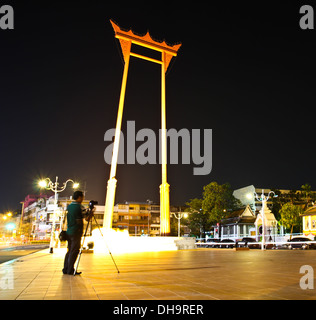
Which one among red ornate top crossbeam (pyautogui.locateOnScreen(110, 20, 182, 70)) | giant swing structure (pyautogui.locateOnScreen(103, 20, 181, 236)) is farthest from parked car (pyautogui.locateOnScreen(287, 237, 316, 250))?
red ornate top crossbeam (pyautogui.locateOnScreen(110, 20, 182, 70))

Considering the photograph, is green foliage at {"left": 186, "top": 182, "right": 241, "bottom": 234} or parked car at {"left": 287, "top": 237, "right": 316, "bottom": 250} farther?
green foliage at {"left": 186, "top": 182, "right": 241, "bottom": 234}

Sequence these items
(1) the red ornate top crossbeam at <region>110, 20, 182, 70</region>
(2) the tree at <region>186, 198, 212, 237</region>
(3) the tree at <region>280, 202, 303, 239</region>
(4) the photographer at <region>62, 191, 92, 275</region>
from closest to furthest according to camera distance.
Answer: (4) the photographer at <region>62, 191, 92, 275</region> < (1) the red ornate top crossbeam at <region>110, 20, 182, 70</region> < (3) the tree at <region>280, 202, 303, 239</region> < (2) the tree at <region>186, 198, 212, 237</region>

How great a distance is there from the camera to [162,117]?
28.2 metres

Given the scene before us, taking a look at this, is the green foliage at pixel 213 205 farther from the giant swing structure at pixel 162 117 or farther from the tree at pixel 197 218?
the giant swing structure at pixel 162 117

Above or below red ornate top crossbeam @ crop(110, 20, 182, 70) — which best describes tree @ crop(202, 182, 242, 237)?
below

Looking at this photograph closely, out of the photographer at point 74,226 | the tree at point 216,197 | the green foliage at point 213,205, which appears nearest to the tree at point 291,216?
the green foliage at point 213,205

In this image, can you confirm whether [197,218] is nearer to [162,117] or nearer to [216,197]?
[216,197]

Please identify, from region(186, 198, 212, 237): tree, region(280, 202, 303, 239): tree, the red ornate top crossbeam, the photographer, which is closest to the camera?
the photographer

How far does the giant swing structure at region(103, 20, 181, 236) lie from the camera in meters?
23.7

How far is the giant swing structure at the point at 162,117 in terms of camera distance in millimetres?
23719

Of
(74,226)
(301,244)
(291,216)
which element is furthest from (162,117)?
(291,216)

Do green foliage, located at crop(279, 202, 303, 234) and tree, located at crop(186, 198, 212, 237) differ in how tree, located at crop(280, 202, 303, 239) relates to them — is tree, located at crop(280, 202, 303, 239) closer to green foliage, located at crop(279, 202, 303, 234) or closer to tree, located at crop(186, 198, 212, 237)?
green foliage, located at crop(279, 202, 303, 234)
